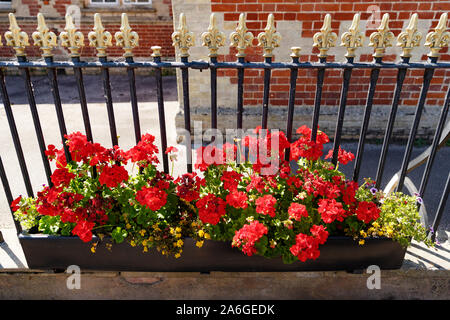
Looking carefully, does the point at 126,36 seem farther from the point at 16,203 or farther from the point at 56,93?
the point at 16,203

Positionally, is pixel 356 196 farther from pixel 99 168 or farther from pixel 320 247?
pixel 99 168

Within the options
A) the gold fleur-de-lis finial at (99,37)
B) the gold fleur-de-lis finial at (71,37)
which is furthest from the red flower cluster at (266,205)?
the gold fleur-de-lis finial at (71,37)

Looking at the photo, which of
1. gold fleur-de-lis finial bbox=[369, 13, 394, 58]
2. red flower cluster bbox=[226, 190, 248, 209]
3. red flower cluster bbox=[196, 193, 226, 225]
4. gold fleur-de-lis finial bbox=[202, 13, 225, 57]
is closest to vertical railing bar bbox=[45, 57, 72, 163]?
gold fleur-de-lis finial bbox=[202, 13, 225, 57]

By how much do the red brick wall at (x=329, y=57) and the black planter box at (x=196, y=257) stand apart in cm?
290

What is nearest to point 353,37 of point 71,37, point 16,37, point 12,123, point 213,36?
point 213,36

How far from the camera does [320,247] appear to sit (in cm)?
214

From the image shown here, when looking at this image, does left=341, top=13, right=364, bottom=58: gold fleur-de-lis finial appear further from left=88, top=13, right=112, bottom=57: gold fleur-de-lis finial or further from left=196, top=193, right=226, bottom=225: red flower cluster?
left=88, top=13, right=112, bottom=57: gold fleur-de-lis finial

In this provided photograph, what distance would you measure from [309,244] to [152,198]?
37.6 inches

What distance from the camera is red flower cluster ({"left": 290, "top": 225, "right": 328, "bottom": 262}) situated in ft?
6.43

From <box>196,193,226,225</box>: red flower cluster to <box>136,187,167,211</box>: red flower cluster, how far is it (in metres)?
0.22

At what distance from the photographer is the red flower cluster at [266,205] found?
1.99m

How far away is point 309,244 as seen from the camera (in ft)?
6.44

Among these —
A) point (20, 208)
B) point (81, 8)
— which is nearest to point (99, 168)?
point (20, 208)
